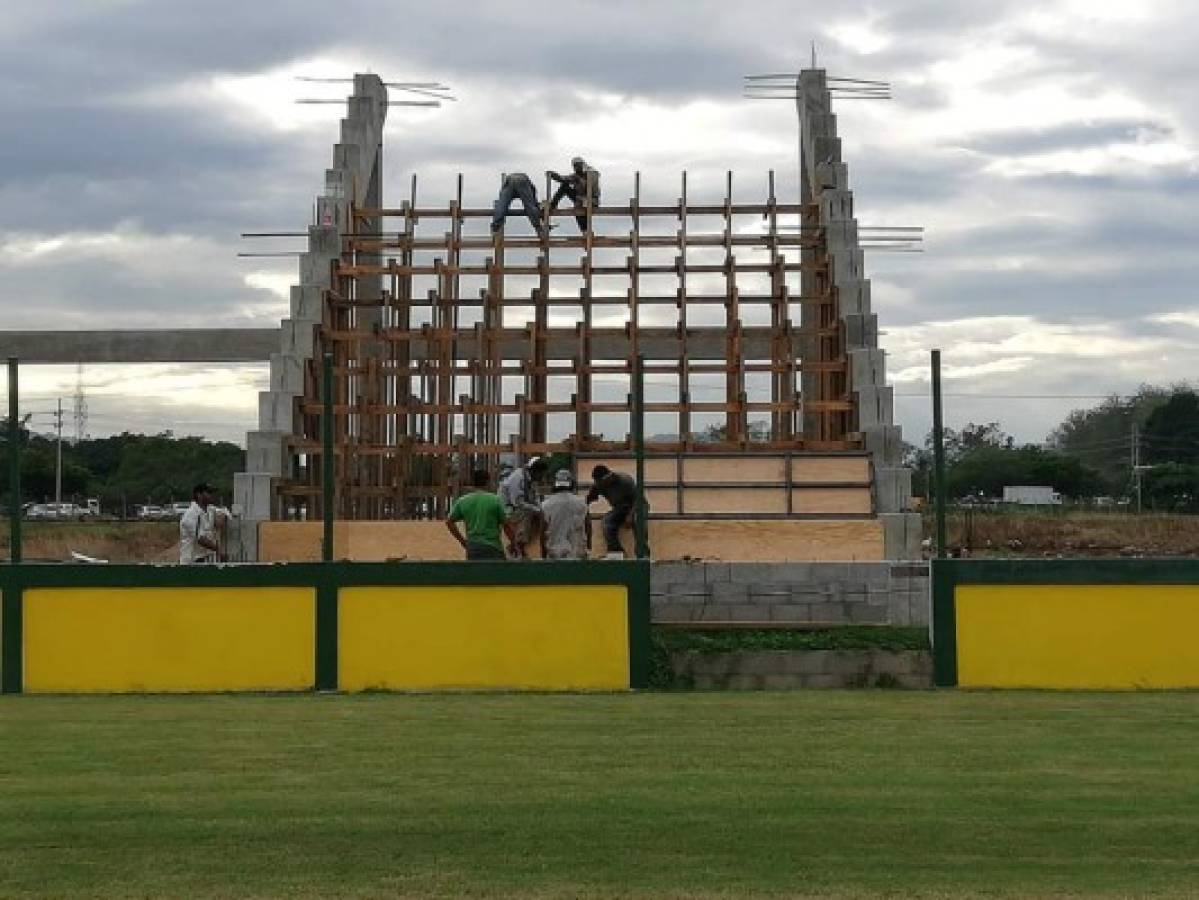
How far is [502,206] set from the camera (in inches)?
1198

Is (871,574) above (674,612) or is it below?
above

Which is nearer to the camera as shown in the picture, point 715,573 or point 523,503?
point 715,573

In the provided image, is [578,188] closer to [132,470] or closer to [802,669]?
[802,669]

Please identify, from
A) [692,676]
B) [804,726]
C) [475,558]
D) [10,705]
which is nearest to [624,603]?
[692,676]

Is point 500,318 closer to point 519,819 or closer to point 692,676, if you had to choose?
point 692,676

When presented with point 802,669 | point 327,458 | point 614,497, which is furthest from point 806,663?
point 327,458

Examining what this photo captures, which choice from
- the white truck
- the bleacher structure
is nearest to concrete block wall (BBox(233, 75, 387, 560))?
the bleacher structure

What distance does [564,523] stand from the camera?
19.6 metres

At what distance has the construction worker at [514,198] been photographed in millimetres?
30375

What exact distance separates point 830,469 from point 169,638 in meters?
10.3

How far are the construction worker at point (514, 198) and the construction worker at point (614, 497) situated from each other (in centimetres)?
985

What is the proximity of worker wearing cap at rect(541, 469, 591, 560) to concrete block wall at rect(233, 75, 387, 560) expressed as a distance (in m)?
6.16

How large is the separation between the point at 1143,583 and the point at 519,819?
8.95m

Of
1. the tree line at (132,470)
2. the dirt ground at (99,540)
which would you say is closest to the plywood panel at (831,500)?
the dirt ground at (99,540)
